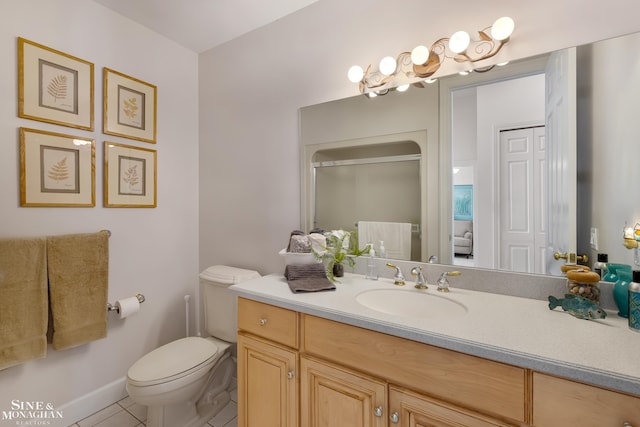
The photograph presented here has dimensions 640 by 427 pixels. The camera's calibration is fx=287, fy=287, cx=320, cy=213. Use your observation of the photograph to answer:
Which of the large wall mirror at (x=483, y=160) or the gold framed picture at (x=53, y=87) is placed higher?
the gold framed picture at (x=53, y=87)

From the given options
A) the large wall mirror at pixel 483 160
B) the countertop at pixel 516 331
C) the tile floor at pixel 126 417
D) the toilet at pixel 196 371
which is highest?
the large wall mirror at pixel 483 160

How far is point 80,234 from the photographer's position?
163 cm

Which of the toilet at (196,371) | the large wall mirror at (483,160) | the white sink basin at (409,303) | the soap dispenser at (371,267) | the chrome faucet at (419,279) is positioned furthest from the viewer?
the soap dispenser at (371,267)

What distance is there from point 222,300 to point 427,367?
54.1 inches

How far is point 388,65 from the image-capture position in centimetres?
143

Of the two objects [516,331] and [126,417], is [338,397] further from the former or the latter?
[126,417]

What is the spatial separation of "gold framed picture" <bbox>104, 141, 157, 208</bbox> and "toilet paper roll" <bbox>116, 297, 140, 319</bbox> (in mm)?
599

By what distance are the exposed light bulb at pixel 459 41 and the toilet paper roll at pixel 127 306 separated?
223cm

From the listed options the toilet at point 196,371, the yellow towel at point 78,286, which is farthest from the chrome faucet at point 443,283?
the yellow towel at point 78,286

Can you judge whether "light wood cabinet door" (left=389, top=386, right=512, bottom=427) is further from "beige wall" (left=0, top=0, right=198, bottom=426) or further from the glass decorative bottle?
"beige wall" (left=0, top=0, right=198, bottom=426)

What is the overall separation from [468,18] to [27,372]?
2787 millimetres

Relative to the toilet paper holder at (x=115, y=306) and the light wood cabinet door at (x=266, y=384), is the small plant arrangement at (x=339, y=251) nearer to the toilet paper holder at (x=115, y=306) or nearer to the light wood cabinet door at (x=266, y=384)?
the light wood cabinet door at (x=266, y=384)

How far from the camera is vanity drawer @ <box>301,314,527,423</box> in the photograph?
2.48 feet

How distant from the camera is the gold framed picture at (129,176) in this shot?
71.1 inches
